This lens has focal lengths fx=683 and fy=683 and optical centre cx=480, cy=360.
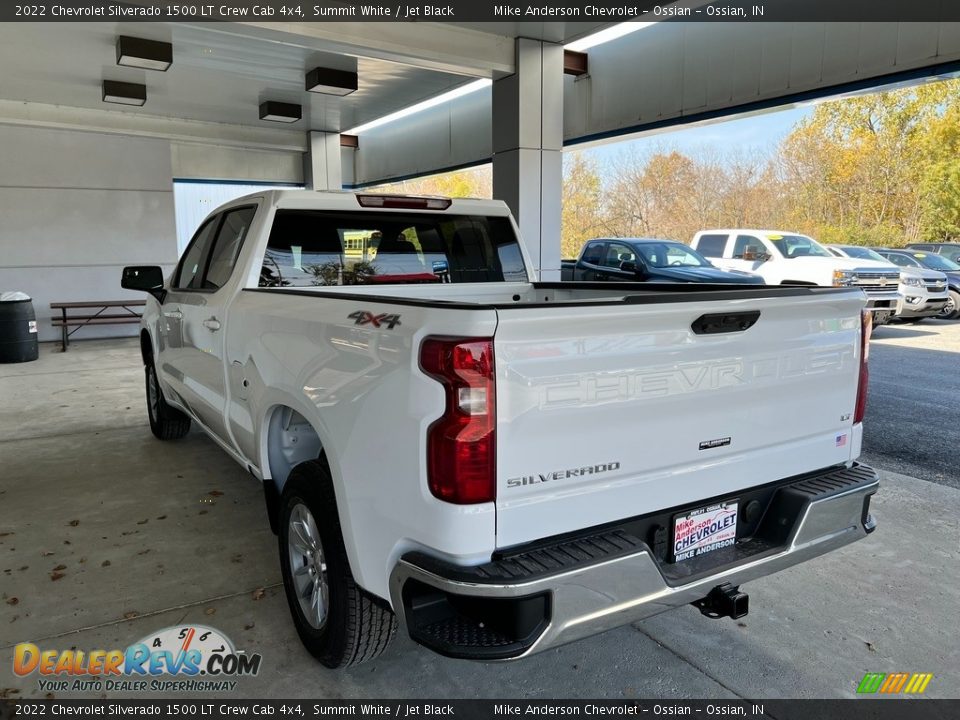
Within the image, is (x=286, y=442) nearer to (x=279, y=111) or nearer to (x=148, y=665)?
(x=148, y=665)

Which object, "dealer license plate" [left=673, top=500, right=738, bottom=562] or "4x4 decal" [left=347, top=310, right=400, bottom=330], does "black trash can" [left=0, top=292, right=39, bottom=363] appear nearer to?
"4x4 decal" [left=347, top=310, right=400, bottom=330]

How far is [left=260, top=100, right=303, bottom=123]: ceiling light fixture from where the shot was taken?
14.6m

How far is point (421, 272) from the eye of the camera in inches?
162

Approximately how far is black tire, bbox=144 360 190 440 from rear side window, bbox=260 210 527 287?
2740mm

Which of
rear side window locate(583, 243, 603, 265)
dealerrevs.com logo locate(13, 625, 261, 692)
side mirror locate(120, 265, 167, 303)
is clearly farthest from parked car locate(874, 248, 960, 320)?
dealerrevs.com logo locate(13, 625, 261, 692)

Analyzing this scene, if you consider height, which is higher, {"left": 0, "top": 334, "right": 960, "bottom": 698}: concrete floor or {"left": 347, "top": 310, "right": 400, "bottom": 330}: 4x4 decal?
{"left": 347, "top": 310, "right": 400, "bottom": 330}: 4x4 decal

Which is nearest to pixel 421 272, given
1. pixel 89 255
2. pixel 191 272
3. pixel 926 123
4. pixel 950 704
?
pixel 191 272

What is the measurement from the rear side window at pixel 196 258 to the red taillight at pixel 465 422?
3009mm

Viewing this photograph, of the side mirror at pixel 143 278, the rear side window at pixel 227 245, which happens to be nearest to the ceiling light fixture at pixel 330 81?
the side mirror at pixel 143 278

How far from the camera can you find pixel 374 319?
221 centimetres

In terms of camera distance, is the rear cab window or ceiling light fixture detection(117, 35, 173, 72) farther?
the rear cab window

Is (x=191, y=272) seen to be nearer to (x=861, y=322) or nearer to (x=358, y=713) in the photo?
(x=358, y=713)

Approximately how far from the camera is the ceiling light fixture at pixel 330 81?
11.8m

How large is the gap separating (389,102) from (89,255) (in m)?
7.06
